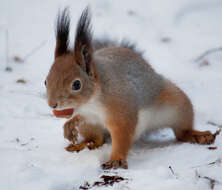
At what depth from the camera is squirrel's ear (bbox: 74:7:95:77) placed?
1.41 metres

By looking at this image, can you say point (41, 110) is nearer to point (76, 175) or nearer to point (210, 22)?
point (76, 175)

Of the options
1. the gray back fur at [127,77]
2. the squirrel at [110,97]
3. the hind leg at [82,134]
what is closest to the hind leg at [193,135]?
the squirrel at [110,97]

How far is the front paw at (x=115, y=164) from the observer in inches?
57.2

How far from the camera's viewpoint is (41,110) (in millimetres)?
2258

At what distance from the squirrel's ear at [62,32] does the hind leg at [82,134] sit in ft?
1.18

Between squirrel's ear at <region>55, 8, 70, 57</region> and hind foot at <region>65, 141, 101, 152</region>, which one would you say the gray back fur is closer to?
squirrel's ear at <region>55, 8, 70, 57</region>

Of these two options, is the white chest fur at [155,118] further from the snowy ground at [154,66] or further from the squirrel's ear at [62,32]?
the squirrel's ear at [62,32]

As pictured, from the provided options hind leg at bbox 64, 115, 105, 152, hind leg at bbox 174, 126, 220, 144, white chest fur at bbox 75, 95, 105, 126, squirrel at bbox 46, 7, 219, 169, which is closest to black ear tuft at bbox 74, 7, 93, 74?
squirrel at bbox 46, 7, 219, 169

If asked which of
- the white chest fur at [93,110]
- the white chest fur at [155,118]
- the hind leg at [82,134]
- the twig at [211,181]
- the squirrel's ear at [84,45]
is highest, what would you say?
the squirrel's ear at [84,45]

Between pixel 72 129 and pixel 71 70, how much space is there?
411 mm

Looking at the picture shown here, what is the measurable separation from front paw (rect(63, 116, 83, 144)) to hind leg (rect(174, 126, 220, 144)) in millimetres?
504

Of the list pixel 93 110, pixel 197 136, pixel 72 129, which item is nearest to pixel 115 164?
pixel 93 110

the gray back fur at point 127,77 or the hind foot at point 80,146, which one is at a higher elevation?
the gray back fur at point 127,77

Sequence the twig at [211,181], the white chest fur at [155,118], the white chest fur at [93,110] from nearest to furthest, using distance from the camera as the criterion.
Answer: the twig at [211,181]
the white chest fur at [93,110]
the white chest fur at [155,118]
